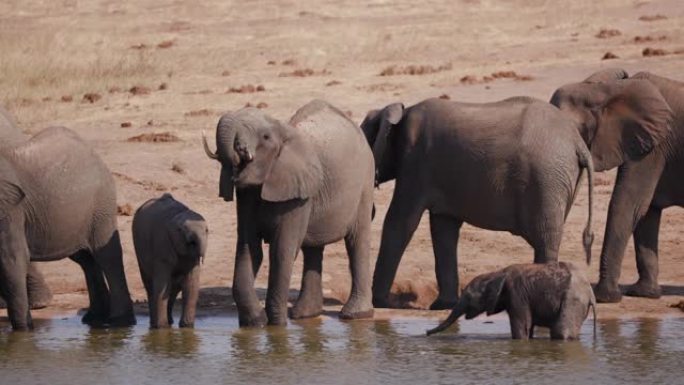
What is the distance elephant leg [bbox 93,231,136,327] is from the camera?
572 inches

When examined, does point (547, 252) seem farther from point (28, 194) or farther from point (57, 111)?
point (57, 111)

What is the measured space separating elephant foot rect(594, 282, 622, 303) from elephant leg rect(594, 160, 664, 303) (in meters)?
0.03

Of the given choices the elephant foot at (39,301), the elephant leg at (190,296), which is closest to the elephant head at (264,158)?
the elephant leg at (190,296)

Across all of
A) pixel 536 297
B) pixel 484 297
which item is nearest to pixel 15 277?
pixel 484 297

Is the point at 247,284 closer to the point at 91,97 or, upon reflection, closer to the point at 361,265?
the point at 361,265

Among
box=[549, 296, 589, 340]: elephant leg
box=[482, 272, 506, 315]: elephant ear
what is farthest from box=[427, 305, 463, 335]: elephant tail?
box=[549, 296, 589, 340]: elephant leg

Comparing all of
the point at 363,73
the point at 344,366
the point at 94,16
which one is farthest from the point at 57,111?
the point at 94,16

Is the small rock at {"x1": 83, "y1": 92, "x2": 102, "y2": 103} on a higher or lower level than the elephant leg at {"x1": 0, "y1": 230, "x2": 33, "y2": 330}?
higher

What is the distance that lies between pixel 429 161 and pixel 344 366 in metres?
3.24

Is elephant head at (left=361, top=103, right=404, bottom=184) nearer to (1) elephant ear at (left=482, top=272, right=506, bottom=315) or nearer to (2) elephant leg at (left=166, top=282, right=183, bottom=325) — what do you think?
(2) elephant leg at (left=166, top=282, right=183, bottom=325)

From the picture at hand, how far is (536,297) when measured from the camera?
13.3 metres

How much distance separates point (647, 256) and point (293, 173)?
404cm

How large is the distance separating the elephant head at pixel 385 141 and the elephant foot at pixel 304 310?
4.86ft

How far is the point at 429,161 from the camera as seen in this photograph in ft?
51.2
